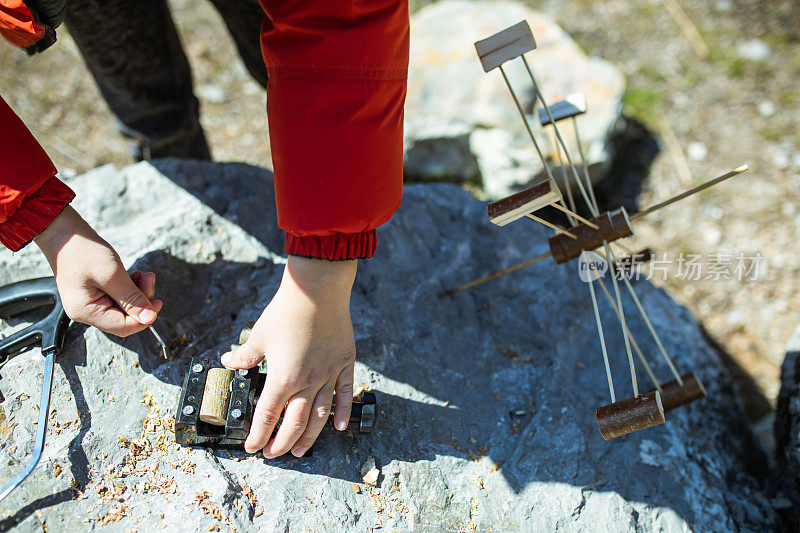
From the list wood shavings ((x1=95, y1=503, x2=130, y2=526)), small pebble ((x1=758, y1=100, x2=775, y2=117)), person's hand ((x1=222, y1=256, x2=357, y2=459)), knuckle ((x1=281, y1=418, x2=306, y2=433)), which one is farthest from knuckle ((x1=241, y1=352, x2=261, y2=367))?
small pebble ((x1=758, y1=100, x2=775, y2=117))

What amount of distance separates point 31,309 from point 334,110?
91 centimetres

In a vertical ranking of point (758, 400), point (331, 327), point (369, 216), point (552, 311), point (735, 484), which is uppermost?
point (369, 216)

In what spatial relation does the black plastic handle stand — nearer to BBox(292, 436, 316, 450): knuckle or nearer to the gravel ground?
BBox(292, 436, 316, 450): knuckle

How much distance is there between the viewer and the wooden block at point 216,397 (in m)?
1.14

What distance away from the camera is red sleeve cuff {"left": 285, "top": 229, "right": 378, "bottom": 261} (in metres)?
1.07

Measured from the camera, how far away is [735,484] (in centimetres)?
151

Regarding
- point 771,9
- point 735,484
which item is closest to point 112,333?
point 735,484

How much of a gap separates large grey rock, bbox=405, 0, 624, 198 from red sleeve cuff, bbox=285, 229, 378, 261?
161 centimetres

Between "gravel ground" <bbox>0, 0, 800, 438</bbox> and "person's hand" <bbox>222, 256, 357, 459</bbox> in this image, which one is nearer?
"person's hand" <bbox>222, 256, 357, 459</bbox>

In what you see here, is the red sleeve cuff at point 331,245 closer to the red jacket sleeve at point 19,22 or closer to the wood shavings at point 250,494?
the wood shavings at point 250,494

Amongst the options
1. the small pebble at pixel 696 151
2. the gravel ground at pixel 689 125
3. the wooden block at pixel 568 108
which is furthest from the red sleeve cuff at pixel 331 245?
the small pebble at pixel 696 151

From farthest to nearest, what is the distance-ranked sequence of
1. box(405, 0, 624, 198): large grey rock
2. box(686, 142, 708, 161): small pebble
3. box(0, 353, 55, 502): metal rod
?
box(686, 142, 708, 161): small pebble → box(405, 0, 624, 198): large grey rock → box(0, 353, 55, 502): metal rod

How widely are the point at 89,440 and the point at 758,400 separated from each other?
7.33 feet

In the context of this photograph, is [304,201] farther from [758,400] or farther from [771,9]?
[771,9]
